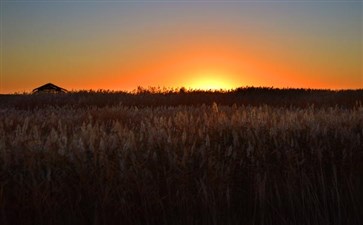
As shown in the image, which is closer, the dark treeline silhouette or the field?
the field

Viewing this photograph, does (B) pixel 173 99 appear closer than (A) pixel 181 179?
No

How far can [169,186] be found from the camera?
396cm

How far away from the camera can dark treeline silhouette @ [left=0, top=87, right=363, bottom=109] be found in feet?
56.0

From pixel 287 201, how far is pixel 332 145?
1149mm

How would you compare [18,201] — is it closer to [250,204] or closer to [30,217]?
[30,217]

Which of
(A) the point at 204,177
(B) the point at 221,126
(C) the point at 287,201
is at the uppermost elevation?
(B) the point at 221,126

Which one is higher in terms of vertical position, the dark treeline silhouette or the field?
the dark treeline silhouette

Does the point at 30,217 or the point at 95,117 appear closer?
the point at 30,217

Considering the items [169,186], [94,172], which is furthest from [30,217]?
[169,186]

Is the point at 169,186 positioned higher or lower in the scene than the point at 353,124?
lower

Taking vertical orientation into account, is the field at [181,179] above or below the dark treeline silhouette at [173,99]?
below

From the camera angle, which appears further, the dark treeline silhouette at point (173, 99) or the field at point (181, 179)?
the dark treeline silhouette at point (173, 99)

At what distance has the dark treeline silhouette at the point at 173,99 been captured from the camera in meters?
17.1

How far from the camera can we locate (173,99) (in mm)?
17875
